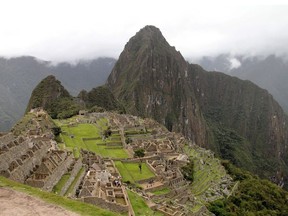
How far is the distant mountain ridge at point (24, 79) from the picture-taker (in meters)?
116

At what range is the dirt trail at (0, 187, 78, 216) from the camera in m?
14.9

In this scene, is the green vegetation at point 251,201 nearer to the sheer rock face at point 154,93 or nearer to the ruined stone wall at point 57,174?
the ruined stone wall at point 57,174

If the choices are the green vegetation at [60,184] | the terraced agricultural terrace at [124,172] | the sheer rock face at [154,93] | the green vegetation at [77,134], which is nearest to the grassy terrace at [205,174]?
the terraced agricultural terrace at [124,172]

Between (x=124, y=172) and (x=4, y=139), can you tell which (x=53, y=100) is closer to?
(x=124, y=172)

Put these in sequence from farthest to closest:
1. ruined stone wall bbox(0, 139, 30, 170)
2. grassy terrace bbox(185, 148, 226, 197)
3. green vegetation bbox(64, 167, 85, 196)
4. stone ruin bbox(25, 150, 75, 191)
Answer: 1. grassy terrace bbox(185, 148, 226, 197)
2. green vegetation bbox(64, 167, 85, 196)
3. stone ruin bbox(25, 150, 75, 191)
4. ruined stone wall bbox(0, 139, 30, 170)

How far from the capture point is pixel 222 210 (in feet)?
140

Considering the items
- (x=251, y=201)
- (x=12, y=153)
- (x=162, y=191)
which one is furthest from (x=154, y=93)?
(x=12, y=153)

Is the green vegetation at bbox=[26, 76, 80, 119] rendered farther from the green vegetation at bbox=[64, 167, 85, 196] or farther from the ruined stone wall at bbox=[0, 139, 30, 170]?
the ruined stone wall at bbox=[0, 139, 30, 170]

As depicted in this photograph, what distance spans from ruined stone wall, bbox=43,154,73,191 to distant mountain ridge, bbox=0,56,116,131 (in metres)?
66.4

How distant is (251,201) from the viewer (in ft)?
174

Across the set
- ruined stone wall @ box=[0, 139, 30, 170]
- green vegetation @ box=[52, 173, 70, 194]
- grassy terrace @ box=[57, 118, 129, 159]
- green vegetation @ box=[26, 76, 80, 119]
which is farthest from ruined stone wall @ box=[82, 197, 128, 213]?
green vegetation @ box=[26, 76, 80, 119]

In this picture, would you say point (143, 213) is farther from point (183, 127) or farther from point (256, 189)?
point (183, 127)

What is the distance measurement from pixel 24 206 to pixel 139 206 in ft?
53.6

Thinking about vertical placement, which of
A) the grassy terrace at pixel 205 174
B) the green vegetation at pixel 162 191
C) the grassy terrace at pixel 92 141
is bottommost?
the grassy terrace at pixel 205 174
